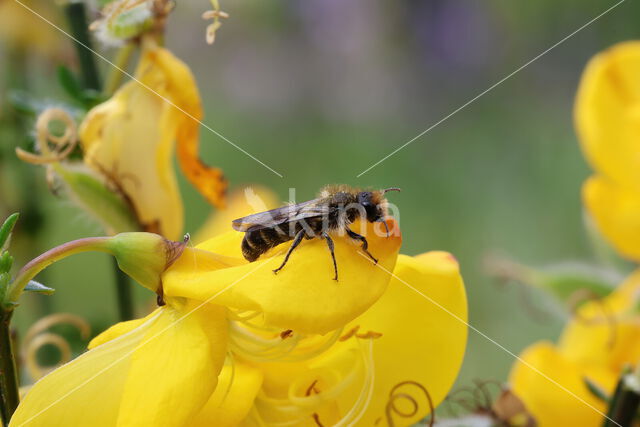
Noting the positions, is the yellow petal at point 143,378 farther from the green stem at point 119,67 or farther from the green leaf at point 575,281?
the green leaf at point 575,281

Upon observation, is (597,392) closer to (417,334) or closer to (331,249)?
(417,334)

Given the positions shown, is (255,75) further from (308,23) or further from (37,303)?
(37,303)

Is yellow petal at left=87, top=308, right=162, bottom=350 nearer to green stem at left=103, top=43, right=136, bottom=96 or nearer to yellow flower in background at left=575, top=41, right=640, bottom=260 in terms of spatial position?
green stem at left=103, top=43, right=136, bottom=96

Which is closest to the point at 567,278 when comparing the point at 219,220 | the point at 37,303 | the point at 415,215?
the point at 219,220

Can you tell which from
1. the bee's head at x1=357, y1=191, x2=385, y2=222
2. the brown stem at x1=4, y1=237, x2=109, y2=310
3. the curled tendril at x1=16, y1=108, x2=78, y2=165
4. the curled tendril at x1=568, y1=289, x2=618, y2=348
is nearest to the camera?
the brown stem at x1=4, y1=237, x2=109, y2=310

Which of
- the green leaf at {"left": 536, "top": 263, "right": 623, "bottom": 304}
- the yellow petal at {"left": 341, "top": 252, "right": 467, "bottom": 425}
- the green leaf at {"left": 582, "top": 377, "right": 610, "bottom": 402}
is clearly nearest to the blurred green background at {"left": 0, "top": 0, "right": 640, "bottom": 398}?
the green leaf at {"left": 536, "top": 263, "right": 623, "bottom": 304}

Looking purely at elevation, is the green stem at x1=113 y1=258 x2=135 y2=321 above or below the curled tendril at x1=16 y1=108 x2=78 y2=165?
below

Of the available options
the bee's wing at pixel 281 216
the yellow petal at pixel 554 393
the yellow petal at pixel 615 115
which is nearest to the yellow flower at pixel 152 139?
the bee's wing at pixel 281 216
